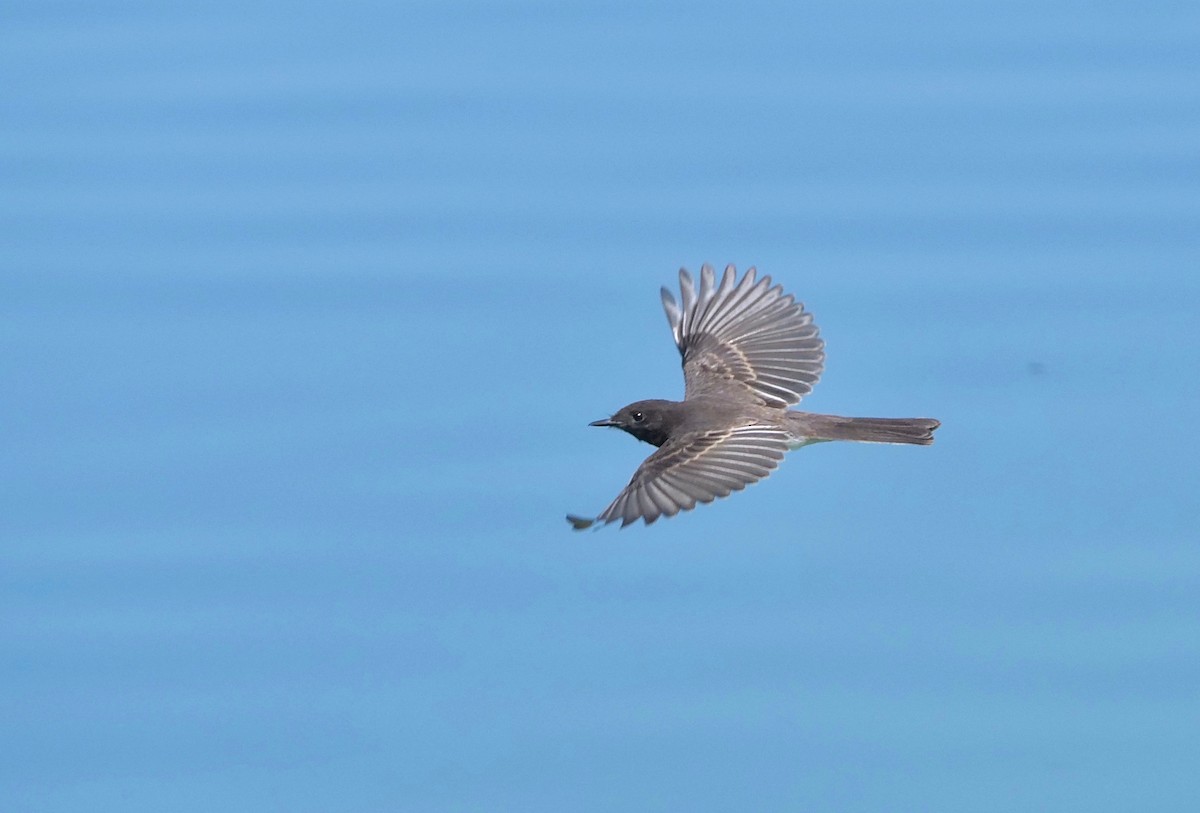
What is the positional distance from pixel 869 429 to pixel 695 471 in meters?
1.32

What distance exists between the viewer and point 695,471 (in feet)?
27.9

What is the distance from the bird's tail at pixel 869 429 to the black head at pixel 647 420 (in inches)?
24.6

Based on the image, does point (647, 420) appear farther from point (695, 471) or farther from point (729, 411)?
point (695, 471)

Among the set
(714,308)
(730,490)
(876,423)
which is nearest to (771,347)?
(714,308)

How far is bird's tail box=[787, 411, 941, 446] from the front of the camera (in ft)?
30.6

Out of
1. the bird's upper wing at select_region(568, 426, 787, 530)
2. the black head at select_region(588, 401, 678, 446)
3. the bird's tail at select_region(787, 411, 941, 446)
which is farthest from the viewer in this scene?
the black head at select_region(588, 401, 678, 446)

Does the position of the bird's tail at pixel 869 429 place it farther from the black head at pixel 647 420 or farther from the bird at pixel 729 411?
the black head at pixel 647 420

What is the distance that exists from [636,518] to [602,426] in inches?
82.6

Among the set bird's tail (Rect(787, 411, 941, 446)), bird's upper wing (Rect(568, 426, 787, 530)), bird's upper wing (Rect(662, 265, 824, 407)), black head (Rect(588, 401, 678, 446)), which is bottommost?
bird's upper wing (Rect(568, 426, 787, 530))

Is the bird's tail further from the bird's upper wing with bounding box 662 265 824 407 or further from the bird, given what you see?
the bird's upper wing with bounding box 662 265 824 407

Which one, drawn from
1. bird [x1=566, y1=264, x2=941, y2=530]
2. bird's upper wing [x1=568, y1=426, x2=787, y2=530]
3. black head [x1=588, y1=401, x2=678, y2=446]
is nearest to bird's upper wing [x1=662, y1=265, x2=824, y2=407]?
bird [x1=566, y1=264, x2=941, y2=530]

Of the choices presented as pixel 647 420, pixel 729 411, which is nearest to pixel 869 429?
pixel 729 411

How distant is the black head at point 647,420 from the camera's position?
9.64m

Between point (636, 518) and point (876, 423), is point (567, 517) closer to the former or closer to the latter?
point (636, 518)
